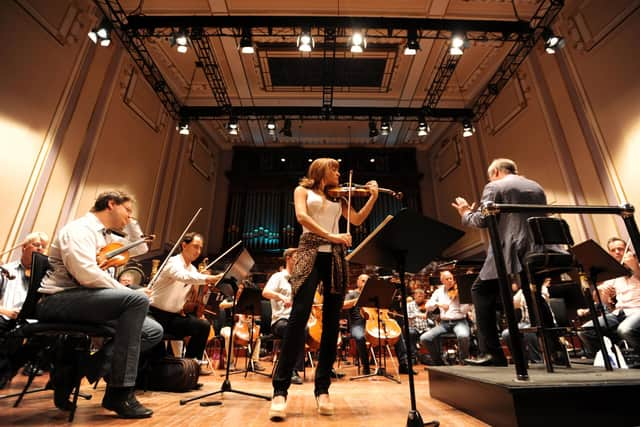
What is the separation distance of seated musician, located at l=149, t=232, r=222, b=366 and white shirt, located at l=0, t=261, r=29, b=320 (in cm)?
124

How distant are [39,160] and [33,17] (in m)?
1.82

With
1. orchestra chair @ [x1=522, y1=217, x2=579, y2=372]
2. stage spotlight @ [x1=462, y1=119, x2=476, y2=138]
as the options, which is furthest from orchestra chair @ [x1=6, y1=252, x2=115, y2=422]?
stage spotlight @ [x1=462, y1=119, x2=476, y2=138]

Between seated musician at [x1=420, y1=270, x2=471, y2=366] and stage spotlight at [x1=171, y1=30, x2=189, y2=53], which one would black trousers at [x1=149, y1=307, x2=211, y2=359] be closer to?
seated musician at [x1=420, y1=270, x2=471, y2=366]

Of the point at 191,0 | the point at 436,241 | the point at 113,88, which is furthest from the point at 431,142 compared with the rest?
the point at 436,241

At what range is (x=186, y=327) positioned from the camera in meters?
2.84

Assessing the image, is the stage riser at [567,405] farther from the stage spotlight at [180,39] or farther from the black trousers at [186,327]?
the stage spotlight at [180,39]

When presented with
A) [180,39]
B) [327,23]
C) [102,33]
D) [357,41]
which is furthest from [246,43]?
[102,33]

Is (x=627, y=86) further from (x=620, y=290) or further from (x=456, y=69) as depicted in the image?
(x=456, y=69)

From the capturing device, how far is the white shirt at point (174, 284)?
102 inches

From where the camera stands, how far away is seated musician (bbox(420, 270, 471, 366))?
4.02 metres

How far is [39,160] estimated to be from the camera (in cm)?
422

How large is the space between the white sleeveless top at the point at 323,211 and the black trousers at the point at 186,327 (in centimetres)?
164

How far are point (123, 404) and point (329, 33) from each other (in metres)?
5.73

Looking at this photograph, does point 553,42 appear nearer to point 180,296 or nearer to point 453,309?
point 453,309
